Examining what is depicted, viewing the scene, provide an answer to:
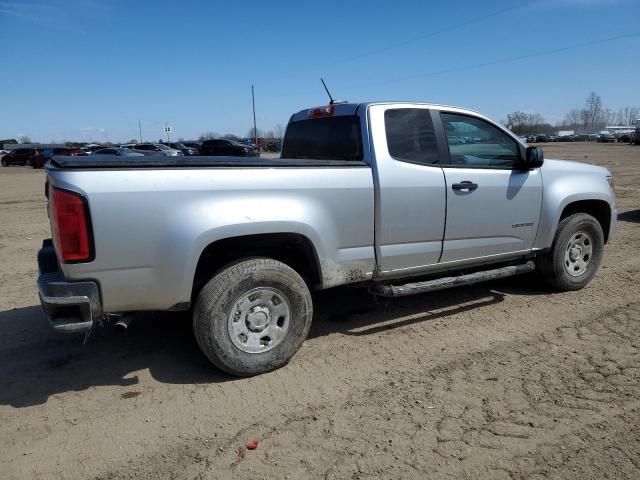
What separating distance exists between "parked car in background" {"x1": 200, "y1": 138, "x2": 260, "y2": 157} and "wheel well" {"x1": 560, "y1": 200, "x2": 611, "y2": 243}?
30.3 metres

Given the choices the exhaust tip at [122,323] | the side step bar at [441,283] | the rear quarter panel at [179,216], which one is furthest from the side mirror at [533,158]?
the exhaust tip at [122,323]

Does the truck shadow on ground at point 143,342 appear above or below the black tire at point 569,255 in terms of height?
below

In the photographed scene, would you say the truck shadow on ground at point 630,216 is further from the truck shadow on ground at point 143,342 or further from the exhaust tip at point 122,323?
the exhaust tip at point 122,323

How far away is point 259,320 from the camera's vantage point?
3760 millimetres

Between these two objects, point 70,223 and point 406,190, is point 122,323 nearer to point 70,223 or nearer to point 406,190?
point 70,223

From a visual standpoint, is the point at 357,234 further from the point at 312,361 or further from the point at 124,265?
the point at 124,265

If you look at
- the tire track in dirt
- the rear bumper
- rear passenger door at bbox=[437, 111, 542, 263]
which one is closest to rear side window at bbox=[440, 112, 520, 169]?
rear passenger door at bbox=[437, 111, 542, 263]

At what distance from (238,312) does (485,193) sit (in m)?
2.48

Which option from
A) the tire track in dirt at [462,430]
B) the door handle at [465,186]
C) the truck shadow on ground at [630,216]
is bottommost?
the truck shadow on ground at [630,216]

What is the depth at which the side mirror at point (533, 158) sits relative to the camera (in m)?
4.88

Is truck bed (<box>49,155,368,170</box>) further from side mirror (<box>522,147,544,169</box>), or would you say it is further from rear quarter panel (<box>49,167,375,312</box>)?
side mirror (<box>522,147,544,169</box>)

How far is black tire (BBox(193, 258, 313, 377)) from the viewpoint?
11.6 feet

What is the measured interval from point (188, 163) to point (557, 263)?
3.95m

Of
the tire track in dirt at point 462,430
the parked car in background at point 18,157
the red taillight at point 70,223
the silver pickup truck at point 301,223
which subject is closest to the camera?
the tire track in dirt at point 462,430
